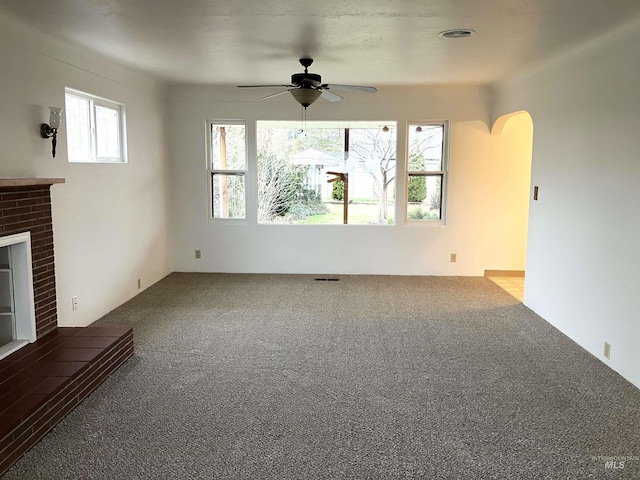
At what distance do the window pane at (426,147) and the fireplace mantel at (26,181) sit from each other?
4.48 meters

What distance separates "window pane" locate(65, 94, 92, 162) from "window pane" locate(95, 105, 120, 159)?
179 millimetres

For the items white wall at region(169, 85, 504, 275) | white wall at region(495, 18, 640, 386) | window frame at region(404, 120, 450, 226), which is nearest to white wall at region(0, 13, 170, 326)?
white wall at region(169, 85, 504, 275)

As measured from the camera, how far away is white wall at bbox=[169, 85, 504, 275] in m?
6.61

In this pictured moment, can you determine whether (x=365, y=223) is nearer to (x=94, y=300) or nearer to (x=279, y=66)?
(x=279, y=66)

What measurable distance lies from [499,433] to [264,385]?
1.51m

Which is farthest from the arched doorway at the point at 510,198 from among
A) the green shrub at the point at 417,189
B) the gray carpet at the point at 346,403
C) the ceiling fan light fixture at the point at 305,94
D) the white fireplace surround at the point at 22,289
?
the white fireplace surround at the point at 22,289

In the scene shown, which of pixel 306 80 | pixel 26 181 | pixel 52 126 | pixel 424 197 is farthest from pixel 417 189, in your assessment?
pixel 26 181

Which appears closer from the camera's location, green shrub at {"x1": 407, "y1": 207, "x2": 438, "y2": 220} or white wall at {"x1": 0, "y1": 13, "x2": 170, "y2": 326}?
white wall at {"x1": 0, "y1": 13, "x2": 170, "y2": 326}

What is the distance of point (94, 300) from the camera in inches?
188

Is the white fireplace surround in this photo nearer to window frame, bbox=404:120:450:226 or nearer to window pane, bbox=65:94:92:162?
window pane, bbox=65:94:92:162

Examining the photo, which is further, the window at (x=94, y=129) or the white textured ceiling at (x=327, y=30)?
the window at (x=94, y=129)

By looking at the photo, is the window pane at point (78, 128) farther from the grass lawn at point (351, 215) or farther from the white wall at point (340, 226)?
the grass lawn at point (351, 215)

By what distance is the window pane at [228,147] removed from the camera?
6.87 metres

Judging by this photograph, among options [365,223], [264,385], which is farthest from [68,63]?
[365,223]
